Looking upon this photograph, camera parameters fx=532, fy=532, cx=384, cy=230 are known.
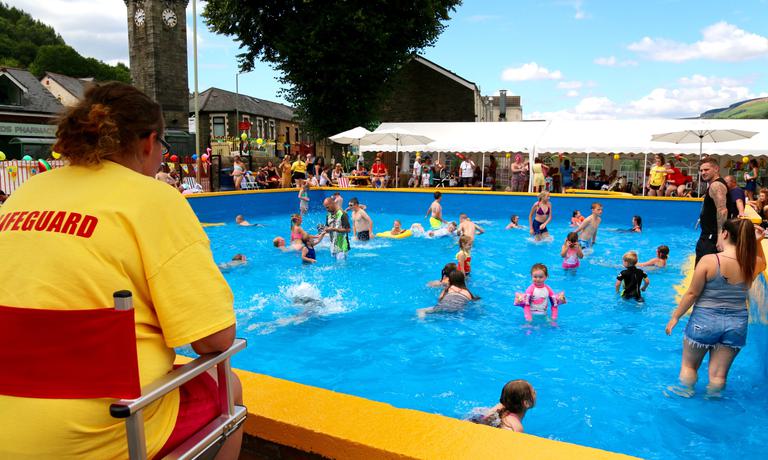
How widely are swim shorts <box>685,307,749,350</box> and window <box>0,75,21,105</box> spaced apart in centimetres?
4199

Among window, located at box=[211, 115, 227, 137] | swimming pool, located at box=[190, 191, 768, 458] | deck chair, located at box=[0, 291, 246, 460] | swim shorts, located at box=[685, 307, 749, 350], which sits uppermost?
window, located at box=[211, 115, 227, 137]

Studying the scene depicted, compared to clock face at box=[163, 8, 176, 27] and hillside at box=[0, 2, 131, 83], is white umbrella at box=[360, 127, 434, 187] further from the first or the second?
hillside at box=[0, 2, 131, 83]

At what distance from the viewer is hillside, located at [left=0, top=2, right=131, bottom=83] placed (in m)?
64.8

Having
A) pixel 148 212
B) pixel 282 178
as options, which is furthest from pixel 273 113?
pixel 148 212

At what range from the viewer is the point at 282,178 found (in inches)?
918

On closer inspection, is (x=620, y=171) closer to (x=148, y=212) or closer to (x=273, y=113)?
(x=148, y=212)

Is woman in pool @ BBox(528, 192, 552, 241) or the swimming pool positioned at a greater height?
woman in pool @ BBox(528, 192, 552, 241)

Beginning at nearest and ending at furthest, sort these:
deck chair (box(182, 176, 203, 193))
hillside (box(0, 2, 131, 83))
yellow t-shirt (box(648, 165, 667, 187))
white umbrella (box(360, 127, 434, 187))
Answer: yellow t-shirt (box(648, 165, 667, 187)) < deck chair (box(182, 176, 203, 193)) < white umbrella (box(360, 127, 434, 187)) < hillside (box(0, 2, 131, 83))

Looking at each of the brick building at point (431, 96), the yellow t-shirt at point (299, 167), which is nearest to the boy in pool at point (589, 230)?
the yellow t-shirt at point (299, 167)

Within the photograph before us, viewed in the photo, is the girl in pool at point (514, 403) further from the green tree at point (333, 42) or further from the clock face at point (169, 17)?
the clock face at point (169, 17)

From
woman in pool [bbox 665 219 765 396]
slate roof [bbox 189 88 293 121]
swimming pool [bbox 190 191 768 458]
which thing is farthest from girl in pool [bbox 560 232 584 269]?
slate roof [bbox 189 88 293 121]

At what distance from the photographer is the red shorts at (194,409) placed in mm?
1635

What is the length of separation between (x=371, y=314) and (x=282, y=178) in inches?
612

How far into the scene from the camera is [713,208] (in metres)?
6.97
